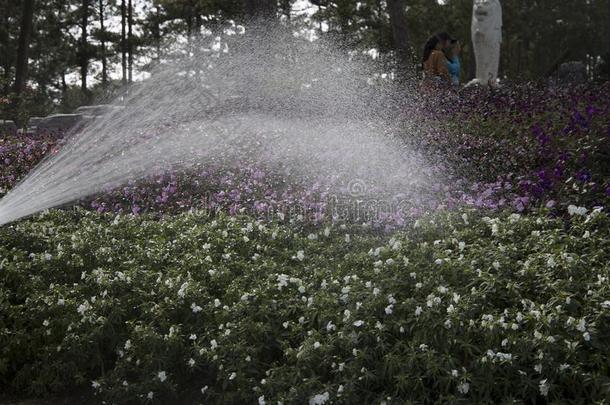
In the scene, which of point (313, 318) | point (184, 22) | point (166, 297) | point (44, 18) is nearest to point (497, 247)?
point (313, 318)

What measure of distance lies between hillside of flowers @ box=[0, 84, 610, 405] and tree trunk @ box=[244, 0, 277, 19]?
269 inches

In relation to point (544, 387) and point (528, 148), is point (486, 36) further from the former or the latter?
point (544, 387)

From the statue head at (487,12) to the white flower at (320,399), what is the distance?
32.9 ft

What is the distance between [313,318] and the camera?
3537 mm

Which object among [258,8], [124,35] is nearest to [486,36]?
[258,8]

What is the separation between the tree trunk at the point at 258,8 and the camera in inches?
470

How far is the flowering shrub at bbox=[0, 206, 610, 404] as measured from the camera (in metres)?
3.06

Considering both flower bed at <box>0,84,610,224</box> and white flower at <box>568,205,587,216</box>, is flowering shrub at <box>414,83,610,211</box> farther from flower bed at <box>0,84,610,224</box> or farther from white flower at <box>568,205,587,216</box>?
white flower at <box>568,205,587,216</box>

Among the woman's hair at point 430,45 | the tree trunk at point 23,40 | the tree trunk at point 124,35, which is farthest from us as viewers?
the tree trunk at point 124,35

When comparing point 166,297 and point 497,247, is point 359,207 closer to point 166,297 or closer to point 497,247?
point 497,247

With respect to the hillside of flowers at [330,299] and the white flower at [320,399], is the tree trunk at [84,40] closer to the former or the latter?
the hillside of flowers at [330,299]

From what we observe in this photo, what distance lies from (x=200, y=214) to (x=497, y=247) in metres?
2.36

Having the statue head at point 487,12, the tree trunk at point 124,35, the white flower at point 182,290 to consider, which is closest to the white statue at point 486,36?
the statue head at point 487,12

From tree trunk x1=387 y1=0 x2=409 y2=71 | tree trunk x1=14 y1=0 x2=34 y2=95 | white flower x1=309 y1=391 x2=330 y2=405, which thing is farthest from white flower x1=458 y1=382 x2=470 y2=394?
tree trunk x1=14 y1=0 x2=34 y2=95
